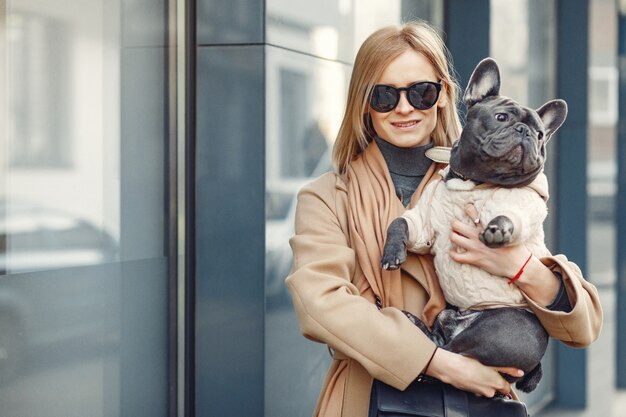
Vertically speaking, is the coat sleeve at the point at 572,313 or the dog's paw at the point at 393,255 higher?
the dog's paw at the point at 393,255

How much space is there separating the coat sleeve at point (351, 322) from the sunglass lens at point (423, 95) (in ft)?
1.65

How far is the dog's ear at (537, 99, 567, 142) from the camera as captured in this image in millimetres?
2809

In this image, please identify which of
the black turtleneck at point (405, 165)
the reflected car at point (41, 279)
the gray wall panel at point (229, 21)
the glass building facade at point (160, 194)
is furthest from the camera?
the gray wall panel at point (229, 21)

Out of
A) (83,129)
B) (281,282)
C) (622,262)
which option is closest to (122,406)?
(281,282)

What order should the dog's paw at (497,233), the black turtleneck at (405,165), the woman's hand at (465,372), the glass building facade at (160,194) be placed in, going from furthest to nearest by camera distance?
the glass building facade at (160,194) → the black turtleneck at (405,165) → the woman's hand at (465,372) → the dog's paw at (497,233)

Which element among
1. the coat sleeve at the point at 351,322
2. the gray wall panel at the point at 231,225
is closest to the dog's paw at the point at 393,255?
the coat sleeve at the point at 351,322

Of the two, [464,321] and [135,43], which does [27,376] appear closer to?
[135,43]

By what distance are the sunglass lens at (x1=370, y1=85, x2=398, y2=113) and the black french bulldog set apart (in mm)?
238

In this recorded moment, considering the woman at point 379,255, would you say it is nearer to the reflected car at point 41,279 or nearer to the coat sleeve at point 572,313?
the coat sleeve at point 572,313

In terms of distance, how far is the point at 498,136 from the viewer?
105 inches

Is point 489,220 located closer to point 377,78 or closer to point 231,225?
point 377,78

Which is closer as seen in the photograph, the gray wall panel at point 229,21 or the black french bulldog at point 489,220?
the black french bulldog at point 489,220

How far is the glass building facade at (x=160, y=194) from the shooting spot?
13.1 ft

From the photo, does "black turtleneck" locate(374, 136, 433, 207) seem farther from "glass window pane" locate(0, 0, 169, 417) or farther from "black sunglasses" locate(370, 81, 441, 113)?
"glass window pane" locate(0, 0, 169, 417)
